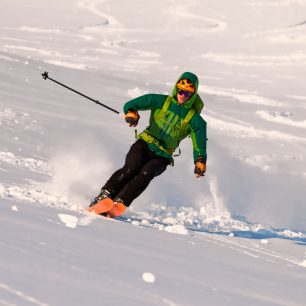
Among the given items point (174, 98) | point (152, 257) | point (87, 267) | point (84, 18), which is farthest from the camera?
point (84, 18)

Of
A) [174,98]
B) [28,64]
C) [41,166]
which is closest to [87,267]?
[174,98]

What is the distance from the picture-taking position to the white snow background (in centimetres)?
327

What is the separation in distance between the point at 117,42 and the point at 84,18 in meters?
6.94

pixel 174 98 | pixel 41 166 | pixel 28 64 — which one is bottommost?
pixel 41 166

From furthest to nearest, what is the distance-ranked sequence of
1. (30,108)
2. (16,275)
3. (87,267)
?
(30,108) → (87,267) → (16,275)

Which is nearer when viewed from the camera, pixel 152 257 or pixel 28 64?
pixel 152 257

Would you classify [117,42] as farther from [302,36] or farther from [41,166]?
[41,166]

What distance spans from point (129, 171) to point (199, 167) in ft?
2.19

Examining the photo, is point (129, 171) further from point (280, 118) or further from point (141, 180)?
point (280, 118)

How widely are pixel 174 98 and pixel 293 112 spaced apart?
11.6 m

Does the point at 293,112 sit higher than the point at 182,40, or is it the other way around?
the point at 182,40

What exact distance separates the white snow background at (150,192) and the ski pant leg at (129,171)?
34cm

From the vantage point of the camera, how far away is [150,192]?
7934 mm

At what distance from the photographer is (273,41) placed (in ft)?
106
